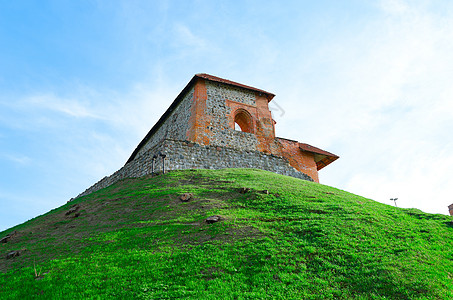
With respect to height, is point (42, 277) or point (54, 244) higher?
point (54, 244)

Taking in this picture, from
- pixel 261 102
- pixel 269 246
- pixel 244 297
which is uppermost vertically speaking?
pixel 261 102

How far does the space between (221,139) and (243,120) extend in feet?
10.8

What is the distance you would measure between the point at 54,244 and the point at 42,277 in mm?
2460

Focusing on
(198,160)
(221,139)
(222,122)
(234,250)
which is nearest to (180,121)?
(222,122)

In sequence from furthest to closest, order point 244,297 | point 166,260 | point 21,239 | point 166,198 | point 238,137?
point 238,137, point 166,198, point 21,239, point 166,260, point 244,297

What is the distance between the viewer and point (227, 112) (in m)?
20.5

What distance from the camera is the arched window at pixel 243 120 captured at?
21.3 m

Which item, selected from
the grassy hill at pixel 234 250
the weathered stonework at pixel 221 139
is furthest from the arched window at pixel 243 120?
the grassy hill at pixel 234 250

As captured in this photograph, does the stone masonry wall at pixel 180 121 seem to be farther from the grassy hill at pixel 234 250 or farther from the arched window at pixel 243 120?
the grassy hill at pixel 234 250

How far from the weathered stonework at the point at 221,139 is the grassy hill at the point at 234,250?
14.8 ft

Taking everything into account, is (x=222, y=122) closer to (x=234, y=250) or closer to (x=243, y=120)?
(x=243, y=120)

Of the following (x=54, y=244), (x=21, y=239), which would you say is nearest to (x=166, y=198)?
(x=54, y=244)

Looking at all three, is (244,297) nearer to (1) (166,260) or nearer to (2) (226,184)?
(1) (166,260)

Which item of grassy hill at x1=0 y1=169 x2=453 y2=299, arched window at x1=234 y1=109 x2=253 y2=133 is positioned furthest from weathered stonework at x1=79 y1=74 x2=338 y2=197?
grassy hill at x1=0 y1=169 x2=453 y2=299
